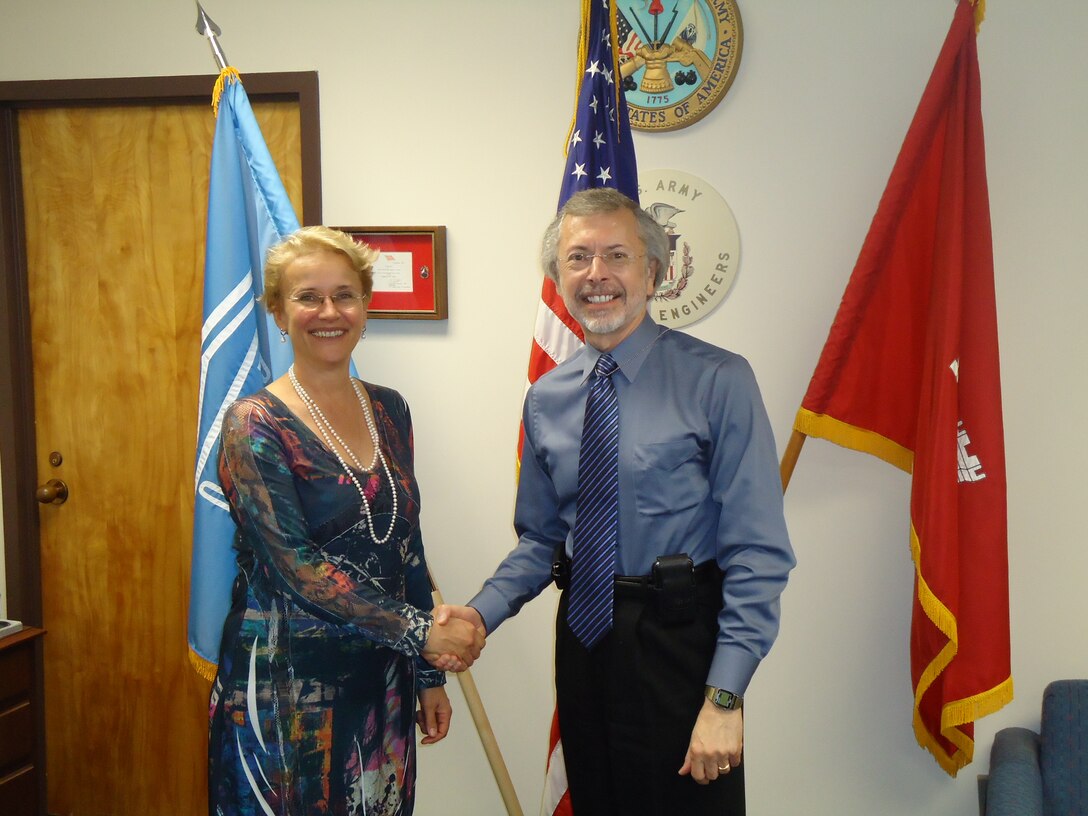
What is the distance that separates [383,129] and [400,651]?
1.46 meters

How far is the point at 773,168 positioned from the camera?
6.73ft

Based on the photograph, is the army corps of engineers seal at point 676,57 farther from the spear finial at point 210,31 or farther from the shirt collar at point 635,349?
the spear finial at point 210,31

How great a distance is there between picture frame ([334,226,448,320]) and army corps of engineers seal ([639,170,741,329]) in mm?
581

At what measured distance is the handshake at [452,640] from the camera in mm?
1441

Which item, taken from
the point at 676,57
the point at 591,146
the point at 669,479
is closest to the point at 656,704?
the point at 669,479

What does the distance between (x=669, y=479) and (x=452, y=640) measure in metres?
0.49

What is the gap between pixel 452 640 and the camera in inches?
57.2

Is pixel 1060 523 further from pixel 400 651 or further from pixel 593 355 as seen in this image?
pixel 400 651

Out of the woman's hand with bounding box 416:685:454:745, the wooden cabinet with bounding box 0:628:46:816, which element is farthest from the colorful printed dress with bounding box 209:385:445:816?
the wooden cabinet with bounding box 0:628:46:816

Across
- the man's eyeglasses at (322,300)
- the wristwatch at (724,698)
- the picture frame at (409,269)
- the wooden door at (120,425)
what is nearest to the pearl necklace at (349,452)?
the man's eyeglasses at (322,300)

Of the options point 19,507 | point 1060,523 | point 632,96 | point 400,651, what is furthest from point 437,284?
point 1060,523

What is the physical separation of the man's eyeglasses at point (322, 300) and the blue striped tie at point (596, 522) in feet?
1.54

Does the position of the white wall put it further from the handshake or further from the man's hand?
the man's hand

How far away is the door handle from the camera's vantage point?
2.44 metres
